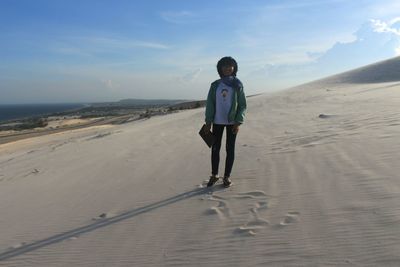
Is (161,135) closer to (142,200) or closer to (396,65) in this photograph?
(142,200)

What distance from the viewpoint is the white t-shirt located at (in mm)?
6078

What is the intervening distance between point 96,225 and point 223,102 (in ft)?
7.11

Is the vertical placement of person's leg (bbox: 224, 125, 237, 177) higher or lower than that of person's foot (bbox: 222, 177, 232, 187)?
higher

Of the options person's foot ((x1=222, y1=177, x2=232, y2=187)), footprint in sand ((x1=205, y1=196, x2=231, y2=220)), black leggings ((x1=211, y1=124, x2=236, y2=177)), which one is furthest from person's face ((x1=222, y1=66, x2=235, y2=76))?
footprint in sand ((x1=205, y1=196, x2=231, y2=220))

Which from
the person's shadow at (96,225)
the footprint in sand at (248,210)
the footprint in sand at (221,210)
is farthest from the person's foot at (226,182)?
the footprint in sand at (221,210)

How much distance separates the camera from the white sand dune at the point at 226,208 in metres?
4.09

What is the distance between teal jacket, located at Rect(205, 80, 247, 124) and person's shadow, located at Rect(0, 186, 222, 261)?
94cm

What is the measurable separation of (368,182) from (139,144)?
7.32 m

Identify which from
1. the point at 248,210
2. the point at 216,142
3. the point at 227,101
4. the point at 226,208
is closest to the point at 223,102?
the point at 227,101

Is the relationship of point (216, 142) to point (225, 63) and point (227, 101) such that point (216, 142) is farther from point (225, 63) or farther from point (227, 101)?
point (225, 63)

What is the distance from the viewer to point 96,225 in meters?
5.34

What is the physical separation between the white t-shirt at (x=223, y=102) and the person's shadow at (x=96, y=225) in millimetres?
923

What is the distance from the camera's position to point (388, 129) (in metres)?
8.42

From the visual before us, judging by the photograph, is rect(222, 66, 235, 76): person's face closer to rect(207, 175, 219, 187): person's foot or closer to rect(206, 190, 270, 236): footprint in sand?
rect(207, 175, 219, 187): person's foot
